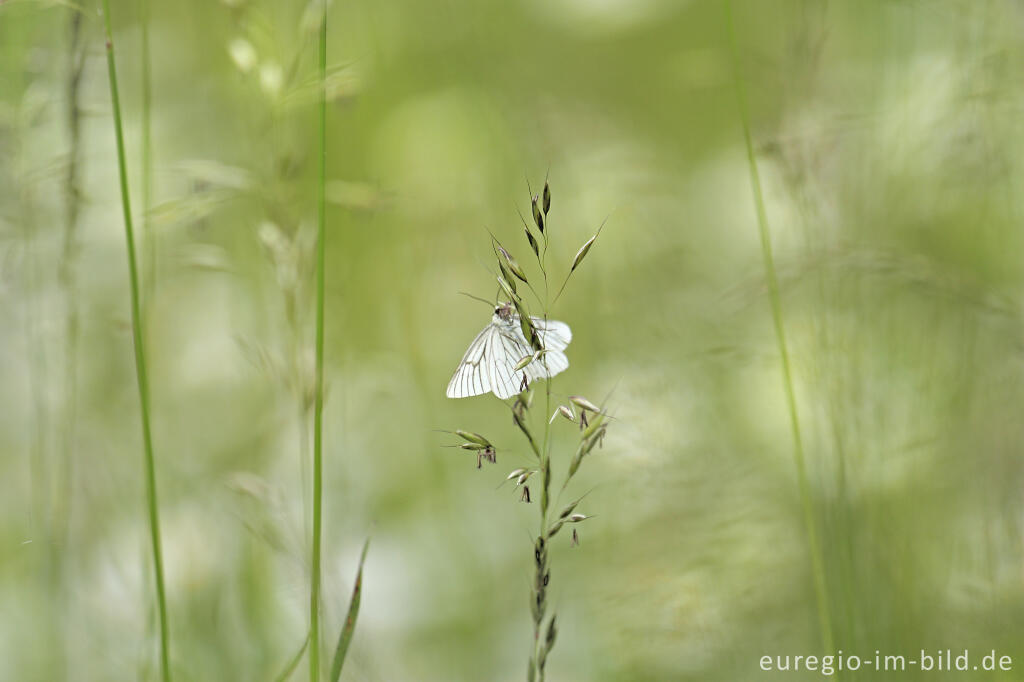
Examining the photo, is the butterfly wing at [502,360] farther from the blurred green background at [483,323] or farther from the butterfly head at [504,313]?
the blurred green background at [483,323]

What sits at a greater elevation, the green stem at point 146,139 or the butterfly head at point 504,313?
the green stem at point 146,139

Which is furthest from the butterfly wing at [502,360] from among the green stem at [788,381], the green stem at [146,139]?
the green stem at [146,139]

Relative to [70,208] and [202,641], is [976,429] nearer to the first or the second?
[202,641]

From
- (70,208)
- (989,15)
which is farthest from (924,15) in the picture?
(70,208)

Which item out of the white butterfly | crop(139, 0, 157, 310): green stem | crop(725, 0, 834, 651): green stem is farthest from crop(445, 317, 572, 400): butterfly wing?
crop(139, 0, 157, 310): green stem

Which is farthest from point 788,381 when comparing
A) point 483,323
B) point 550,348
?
point 483,323

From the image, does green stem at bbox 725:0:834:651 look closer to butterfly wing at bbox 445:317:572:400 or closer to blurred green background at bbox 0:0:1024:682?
blurred green background at bbox 0:0:1024:682

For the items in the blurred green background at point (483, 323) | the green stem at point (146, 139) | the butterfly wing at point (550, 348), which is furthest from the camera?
the blurred green background at point (483, 323)

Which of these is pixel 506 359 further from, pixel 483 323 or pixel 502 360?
pixel 483 323
